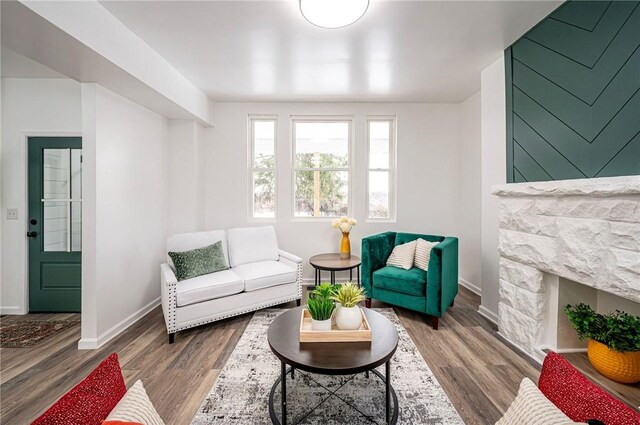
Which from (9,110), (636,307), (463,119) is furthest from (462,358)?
(9,110)

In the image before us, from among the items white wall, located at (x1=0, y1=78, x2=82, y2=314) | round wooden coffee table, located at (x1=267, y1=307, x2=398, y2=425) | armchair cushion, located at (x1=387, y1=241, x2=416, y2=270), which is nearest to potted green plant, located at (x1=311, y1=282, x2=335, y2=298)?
round wooden coffee table, located at (x1=267, y1=307, x2=398, y2=425)

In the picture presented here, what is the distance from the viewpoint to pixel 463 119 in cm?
410

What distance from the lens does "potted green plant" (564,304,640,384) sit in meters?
1.87

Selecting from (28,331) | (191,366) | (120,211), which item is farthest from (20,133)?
(191,366)

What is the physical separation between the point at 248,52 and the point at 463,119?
309 centimetres

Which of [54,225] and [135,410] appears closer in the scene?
[135,410]

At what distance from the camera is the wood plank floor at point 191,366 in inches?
72.1

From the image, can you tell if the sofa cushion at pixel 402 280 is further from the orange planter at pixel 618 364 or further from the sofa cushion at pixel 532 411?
the sofa cushion at pixel 532 411

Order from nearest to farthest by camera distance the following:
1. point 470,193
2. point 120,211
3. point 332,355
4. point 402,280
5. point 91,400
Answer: point 91,400 < point 332,355 < point 120,211 < point 402,280 < point 470,193

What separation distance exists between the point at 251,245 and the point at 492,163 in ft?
9.52

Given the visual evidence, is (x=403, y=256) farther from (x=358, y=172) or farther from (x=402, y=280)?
(x=358, y=172)

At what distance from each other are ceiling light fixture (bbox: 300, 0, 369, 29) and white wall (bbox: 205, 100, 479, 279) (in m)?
2.11

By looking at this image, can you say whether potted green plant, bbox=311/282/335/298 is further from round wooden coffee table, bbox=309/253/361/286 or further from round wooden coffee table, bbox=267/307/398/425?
round wooden coffee table, bbox=309/253/361/286

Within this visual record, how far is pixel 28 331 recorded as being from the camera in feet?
9.13
